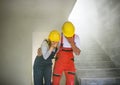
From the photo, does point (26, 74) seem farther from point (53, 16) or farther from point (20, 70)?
point (53, 16)

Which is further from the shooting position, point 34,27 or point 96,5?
point 96,5

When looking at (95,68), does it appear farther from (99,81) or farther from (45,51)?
(45,51)

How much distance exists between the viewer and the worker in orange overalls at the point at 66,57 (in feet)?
10.4

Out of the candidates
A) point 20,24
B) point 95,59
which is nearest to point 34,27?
point 20,24

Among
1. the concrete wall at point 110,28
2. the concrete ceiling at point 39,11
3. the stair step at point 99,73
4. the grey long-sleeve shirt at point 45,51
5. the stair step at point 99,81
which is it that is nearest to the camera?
the grey long-sleeve shirt at point 45,51

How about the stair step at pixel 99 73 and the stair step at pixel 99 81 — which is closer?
the stair step at pixel 99 81

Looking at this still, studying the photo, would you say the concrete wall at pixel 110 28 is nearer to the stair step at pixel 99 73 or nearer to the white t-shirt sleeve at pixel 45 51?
the stair step at pixel 99 73

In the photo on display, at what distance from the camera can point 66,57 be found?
3176mm

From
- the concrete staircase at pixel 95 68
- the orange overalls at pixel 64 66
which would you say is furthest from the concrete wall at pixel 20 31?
the orange overalls at pixel 64 66

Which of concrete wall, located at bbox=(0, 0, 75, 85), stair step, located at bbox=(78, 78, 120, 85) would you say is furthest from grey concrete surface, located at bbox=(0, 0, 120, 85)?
stair step, located at bbox=(78, 78, 120, 85)

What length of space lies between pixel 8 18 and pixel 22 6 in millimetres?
419

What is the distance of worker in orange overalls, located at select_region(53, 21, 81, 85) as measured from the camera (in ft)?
10.4

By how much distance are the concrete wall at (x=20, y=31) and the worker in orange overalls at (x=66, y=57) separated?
7.15ft

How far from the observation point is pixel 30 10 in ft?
17.7
